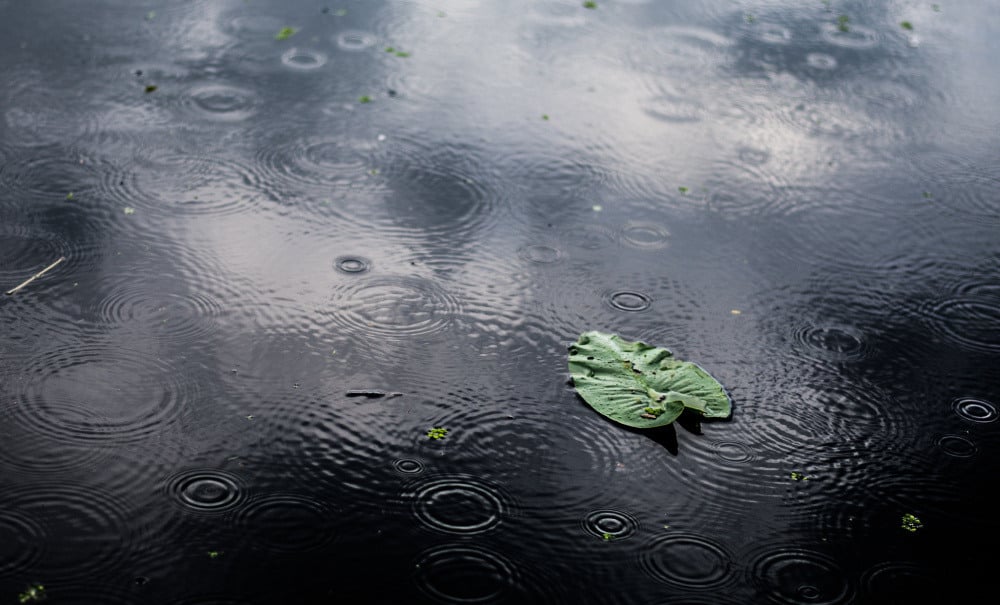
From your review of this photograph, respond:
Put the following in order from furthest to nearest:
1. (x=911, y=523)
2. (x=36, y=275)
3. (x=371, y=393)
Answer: (x=36, y=275) → (x=371, y=393) → (x=911, y=523)

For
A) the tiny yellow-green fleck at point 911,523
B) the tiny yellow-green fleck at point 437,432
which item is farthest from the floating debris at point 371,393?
the tiny yellow-green fleck at point 911,523

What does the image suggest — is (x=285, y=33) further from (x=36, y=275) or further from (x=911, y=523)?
(x=911, y=523)

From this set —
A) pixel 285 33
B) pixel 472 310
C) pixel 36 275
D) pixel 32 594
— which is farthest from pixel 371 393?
pixel 285 33

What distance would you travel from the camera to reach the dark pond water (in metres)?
2.57

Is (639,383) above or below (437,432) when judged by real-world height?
above

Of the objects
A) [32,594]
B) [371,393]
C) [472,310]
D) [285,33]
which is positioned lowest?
[32,594]

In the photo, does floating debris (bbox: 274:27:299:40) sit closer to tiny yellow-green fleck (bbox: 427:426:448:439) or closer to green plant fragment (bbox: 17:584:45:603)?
tiny yellow-green fleck (bbox: 427:426:448:439)

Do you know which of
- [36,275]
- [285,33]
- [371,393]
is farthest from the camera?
[285,33]

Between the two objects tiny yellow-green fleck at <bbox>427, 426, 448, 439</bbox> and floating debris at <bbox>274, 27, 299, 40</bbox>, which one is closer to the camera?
tiny yellow-green fleck at <bbox>427, 426, 448, 439</bbox>

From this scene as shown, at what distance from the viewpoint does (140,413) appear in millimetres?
2914

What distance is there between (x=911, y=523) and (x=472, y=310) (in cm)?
163

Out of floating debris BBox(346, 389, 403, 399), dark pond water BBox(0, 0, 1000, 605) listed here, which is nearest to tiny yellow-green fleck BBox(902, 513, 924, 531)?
dark pond water BBox(0, 0, 1000, 605)

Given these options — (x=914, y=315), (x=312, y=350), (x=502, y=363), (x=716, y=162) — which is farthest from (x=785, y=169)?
(x=312, y=350)

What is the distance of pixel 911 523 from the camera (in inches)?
109
